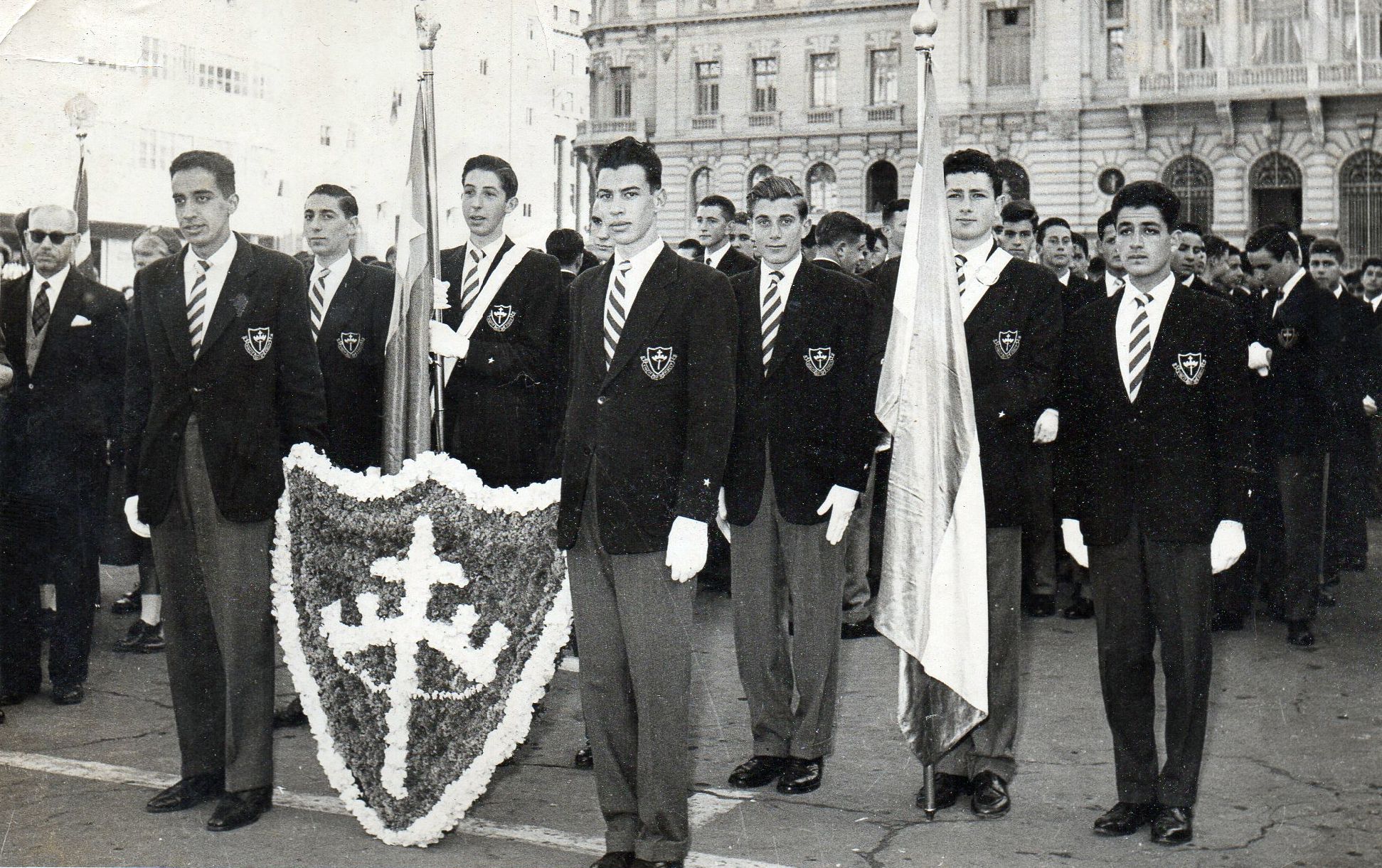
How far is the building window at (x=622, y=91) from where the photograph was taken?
4566 cm

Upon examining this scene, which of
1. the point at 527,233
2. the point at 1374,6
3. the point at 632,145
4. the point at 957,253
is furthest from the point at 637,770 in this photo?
the point at 1374,6

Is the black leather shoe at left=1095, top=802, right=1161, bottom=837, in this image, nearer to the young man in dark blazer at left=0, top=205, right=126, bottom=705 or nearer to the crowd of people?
the crowd of people

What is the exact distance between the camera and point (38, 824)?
4.57 m

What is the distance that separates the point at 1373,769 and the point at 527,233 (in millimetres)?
4084

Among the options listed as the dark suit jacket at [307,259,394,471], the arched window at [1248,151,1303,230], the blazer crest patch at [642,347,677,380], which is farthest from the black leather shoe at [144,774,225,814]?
the arched window at [1248,151,1303,230]

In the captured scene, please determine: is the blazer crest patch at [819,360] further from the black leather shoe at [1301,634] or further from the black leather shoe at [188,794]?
the black leather shoe at [1301,634]

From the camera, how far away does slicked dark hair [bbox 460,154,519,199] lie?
18.9 ft

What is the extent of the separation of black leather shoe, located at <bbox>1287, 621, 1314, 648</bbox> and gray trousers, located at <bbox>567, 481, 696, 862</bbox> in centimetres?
476

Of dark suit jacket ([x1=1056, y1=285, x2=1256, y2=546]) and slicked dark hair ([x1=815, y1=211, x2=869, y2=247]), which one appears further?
slicked dark hair ([x1=815, y1=211, x2=869, y2=247])

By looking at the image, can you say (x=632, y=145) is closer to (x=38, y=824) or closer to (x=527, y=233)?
(x=527, y=233)

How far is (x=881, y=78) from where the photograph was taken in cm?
4256

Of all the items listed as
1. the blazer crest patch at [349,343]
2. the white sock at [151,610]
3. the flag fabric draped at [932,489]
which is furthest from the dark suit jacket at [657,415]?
the white sock at [151,610]

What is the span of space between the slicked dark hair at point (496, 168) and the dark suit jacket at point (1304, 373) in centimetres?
462

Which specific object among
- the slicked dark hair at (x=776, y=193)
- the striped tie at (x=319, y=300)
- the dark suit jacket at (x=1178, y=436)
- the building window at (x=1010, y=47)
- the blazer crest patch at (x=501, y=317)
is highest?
the building window at (x=1010, y=47)
